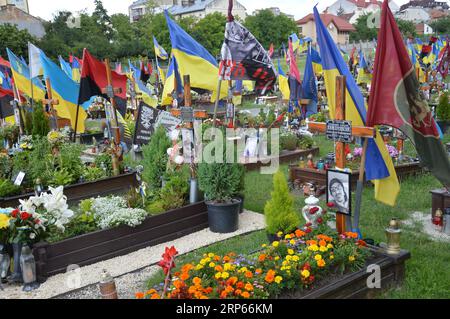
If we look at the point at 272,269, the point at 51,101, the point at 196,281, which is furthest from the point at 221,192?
the point at 51,101

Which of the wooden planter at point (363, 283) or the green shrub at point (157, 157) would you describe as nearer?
the wooden planter at point (363, 283)

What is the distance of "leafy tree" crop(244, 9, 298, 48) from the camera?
68750 millimetres

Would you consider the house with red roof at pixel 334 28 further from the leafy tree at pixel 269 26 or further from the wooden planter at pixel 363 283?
the wooden planter at pixel 363 283

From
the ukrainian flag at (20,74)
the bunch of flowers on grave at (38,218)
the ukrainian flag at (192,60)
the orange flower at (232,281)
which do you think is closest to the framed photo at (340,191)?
the orange flower at (232,281)

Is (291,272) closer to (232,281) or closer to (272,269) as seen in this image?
(272,269)

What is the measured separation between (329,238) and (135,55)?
5365 centimetres

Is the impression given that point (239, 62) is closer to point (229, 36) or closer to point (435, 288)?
point (229, 36)

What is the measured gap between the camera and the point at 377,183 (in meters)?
6.27

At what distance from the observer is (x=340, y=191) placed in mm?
5980

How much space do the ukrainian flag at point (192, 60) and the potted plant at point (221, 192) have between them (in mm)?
2643

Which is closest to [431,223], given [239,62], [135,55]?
[239,62]

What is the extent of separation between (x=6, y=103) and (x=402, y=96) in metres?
13.7

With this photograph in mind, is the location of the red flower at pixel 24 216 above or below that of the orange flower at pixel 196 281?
above

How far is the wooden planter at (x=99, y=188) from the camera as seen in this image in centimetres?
1016
